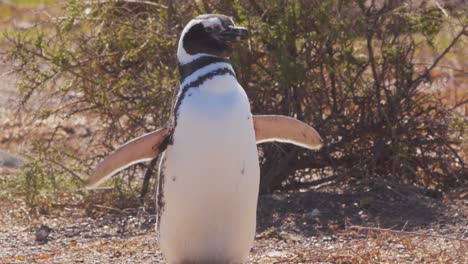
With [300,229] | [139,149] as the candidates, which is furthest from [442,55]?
[139,149]

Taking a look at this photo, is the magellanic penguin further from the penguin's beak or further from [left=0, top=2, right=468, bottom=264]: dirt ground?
[left=0, top=2, right=468, bottom=264]: dirt ground

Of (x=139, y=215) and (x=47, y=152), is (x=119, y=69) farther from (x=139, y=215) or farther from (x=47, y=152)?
(x=139, y=215)

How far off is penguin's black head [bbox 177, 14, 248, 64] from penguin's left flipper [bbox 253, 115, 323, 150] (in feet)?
1.77

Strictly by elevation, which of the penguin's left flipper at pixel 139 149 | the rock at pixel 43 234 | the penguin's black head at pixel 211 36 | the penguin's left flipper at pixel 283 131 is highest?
the penguin's black head at pixel 211 36

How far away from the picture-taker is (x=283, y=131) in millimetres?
5117

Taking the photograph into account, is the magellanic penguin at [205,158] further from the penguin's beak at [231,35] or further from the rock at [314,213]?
the rock at [314,213]

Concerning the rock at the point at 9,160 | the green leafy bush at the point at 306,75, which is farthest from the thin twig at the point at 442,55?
the rock at the point at 9,160

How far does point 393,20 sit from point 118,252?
94.5 inches

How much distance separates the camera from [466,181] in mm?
6918

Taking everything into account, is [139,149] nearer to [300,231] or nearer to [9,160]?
[300,231]

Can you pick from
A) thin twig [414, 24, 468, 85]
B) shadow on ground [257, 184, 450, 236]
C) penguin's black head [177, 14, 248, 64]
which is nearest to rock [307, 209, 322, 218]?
shadow on ground [257, 184, 450, 236]

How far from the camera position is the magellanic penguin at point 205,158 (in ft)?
14.7

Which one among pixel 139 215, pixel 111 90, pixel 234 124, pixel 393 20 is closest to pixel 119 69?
pixel 111 90

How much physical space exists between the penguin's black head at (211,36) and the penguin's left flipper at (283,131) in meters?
0.54
